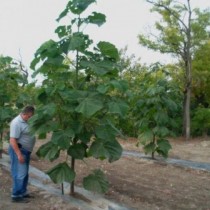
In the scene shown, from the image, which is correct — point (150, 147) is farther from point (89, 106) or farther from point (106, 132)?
point (89, 106)

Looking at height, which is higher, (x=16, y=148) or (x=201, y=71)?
(x=201, y=71)

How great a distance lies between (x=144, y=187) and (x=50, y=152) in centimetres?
231

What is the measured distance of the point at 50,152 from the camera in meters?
5.48

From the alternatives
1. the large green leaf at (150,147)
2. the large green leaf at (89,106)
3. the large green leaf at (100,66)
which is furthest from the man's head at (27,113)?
the large green leaf at (150,147)

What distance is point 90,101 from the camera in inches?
206

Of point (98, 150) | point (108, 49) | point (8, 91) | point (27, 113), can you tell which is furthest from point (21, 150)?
point (8, 91)

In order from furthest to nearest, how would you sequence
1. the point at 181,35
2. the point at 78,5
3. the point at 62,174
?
the point at 181,35 < the point at 62,174 < the point at 78,5

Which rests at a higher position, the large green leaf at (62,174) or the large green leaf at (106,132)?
the large green leaf at (106,132)

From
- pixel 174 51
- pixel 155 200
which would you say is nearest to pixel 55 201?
pixel 155 200

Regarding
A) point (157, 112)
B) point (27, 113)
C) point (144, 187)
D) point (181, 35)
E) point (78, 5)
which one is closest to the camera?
point (78, 5)

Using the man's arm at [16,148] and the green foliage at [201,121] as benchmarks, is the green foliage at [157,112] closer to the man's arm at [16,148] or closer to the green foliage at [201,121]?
the man's arm at [16,148]

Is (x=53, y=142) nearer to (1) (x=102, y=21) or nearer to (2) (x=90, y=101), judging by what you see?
(2) (x=90, y=101)

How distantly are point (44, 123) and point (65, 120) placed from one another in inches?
12.0

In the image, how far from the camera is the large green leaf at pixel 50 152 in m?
5.42
